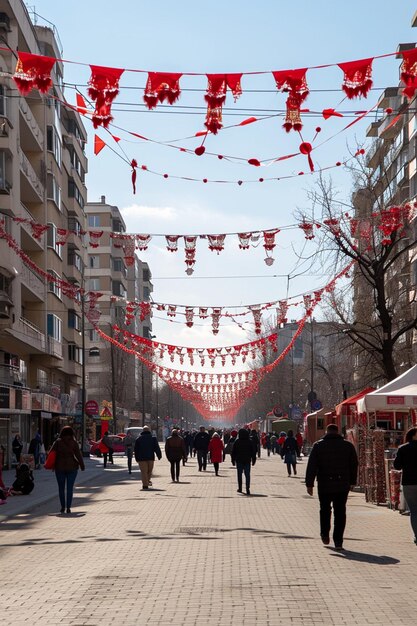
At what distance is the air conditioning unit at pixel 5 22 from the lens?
4608 centimetres

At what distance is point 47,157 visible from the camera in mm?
61219

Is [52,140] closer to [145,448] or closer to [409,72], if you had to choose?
[145,448]

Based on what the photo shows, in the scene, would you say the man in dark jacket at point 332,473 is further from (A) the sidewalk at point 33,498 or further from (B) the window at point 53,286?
(B) the window at point 53,286

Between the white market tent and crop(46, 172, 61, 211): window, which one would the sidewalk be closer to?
the white market tent

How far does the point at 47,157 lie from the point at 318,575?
5060cm

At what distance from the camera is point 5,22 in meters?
47.0

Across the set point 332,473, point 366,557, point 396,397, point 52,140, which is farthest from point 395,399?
point 52,140

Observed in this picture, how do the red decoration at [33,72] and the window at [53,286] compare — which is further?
the window at [53,286]

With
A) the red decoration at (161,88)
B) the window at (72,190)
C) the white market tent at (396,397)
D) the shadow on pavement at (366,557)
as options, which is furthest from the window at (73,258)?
the shadow on pavement at (366,557)

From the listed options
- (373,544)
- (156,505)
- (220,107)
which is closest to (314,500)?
(156,505)

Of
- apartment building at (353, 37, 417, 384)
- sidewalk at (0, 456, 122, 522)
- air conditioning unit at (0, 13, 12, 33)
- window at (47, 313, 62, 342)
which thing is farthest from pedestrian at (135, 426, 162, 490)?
window at (47, 313, 62, 342)

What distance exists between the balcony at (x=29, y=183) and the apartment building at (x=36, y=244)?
0.16 ft

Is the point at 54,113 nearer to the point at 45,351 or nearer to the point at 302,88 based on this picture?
the point at 45,351

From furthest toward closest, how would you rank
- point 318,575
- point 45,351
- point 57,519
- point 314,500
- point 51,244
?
point 51,244, point 45,351, point 314,500, point 57,519, point 318,575
